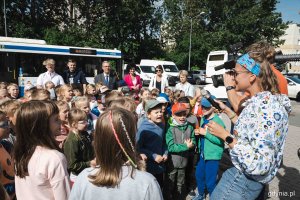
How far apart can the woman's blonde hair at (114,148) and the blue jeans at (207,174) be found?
2518 millimetres

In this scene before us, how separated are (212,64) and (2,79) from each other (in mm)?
20504

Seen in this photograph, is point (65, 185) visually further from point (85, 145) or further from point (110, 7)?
point (110, 7)

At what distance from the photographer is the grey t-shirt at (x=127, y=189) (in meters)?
1.57

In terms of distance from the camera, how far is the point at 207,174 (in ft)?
13.2

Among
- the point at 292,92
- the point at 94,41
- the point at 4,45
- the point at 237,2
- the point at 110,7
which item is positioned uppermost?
the point at 237,2

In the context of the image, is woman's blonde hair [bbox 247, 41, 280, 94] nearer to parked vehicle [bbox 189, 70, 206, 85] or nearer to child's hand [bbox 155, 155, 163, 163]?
child's hand [bbox 155, 155, 163, 163]

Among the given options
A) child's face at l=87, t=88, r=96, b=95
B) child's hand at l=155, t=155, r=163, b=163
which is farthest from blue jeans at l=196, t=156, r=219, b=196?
child's face at l=87, t=88, r=96, b=95

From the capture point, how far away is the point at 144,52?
35.5 meters

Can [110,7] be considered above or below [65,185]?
above

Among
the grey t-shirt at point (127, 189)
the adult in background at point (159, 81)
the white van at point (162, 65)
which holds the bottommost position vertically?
the grey t-shirt at point (127, 189)

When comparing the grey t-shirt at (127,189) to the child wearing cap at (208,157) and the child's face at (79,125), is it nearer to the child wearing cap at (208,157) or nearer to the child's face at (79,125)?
the child's face at (79,125)

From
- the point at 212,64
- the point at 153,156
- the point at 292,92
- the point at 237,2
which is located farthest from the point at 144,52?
the point at 153,156

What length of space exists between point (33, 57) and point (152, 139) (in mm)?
11859

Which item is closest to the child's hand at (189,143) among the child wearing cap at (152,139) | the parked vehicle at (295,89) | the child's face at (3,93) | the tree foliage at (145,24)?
the child wearing cap at (152,139)
